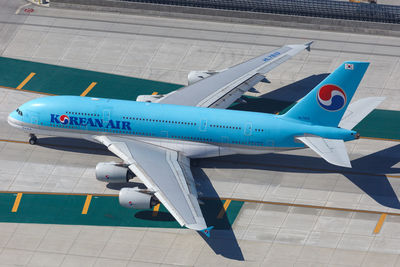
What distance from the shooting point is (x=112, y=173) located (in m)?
53.0

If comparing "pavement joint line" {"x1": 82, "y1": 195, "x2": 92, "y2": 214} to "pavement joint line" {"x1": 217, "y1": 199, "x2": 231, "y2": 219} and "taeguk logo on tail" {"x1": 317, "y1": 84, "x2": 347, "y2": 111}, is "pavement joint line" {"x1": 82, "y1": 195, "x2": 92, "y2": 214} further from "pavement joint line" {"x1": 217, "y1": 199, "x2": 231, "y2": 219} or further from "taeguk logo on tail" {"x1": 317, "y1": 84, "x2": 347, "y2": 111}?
"taeguk logo on tail" {"x1": 317, "y1": 84, "x2": 347, "y2": 111}

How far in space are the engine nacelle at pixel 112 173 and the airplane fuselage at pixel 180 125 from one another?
3558 mm

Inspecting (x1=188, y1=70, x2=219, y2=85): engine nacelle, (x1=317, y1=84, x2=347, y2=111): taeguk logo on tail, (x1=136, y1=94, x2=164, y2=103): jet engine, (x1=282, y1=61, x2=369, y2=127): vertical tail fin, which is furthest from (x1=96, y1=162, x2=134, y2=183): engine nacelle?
(x1=317, y1=84, x2=347, y2=111): taeguk logo on tail

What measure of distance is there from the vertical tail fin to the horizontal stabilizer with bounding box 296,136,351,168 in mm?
1501

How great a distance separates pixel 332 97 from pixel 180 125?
510 inches

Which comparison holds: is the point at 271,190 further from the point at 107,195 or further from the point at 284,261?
the point at 107,195

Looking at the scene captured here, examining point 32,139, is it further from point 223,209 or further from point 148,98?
point 223,209

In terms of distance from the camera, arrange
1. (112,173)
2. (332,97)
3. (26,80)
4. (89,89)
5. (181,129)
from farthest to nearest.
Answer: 1. (26,80)
2. (89,89)
3. (181,129)
4. (112,173)
5. (332,97)

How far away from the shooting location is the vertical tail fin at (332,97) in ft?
166

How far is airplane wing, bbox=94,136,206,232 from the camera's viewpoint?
47000mm

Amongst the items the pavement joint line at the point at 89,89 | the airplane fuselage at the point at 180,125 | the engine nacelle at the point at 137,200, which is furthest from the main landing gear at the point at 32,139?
the engine nacelle at the point at 137,200

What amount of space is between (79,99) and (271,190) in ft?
61.2

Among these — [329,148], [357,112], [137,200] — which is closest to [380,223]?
[329,148]

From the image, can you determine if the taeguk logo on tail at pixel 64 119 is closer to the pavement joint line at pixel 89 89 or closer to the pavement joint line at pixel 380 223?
the pavement joint line at pixel 89 89
